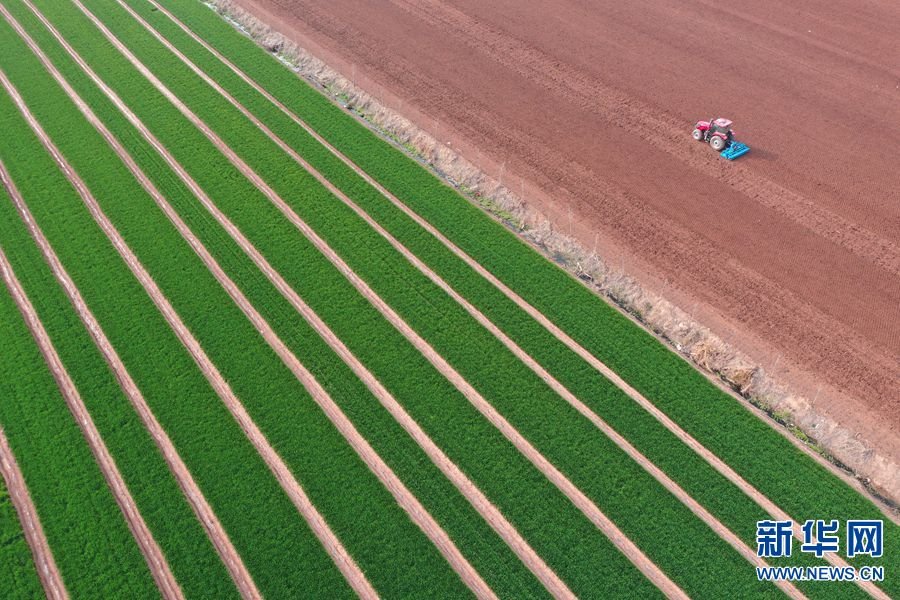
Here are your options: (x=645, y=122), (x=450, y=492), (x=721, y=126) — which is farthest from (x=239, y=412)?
(x=721, y=126)

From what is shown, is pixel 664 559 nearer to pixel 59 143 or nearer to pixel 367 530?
pixel 367 530

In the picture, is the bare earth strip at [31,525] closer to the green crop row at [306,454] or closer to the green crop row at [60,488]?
the green crop row at [60,488]

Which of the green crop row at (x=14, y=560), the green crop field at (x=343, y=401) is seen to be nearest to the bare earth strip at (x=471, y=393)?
the green crop field at (x=343, y=401)

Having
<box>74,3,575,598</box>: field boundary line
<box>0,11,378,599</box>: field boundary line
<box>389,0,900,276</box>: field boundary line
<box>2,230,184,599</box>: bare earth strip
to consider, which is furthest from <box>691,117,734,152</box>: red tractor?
<box>2,230,184,599</box>: bare earth strip

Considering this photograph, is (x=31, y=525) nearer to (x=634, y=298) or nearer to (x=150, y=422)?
(x=150, y=422)

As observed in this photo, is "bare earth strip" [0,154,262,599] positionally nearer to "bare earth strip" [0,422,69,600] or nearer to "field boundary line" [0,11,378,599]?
"field boundary line" [0,11,378,599]
